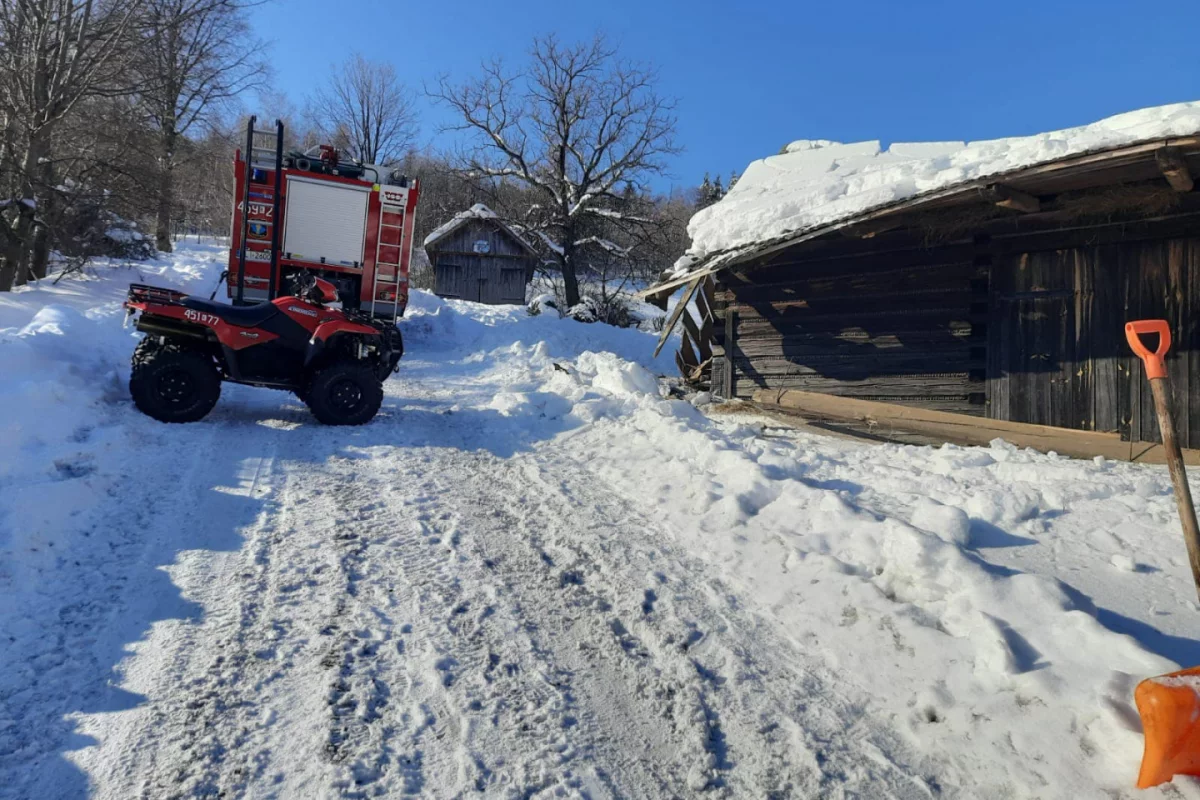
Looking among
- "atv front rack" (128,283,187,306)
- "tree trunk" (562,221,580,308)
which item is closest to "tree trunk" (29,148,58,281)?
"atv front rack" (128,283,187,306)

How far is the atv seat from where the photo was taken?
711 cm

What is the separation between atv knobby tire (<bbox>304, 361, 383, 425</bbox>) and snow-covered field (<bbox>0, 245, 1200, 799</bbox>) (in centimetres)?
107

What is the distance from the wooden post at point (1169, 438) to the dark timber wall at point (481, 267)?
2935 centimetres

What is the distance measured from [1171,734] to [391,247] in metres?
12.3

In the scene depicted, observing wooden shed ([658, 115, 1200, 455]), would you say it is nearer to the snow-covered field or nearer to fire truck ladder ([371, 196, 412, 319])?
the snow-covered field

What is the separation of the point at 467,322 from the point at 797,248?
11003 millimetres

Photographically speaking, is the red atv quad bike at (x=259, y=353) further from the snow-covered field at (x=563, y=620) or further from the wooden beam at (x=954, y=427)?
the wooden beam at (x=954, y=427)

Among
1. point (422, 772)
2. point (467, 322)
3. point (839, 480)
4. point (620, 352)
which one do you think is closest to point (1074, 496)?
point (839, 480)

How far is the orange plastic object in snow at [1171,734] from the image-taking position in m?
2.28

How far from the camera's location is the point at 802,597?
382 cm

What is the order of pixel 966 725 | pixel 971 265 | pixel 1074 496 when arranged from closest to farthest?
pixel 966 725, pixel 1074 496, pixel 971 265

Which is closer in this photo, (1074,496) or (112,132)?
(1074,496)

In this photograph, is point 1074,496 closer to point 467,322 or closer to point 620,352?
point 620,352

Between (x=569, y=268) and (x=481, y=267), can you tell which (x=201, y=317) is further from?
(x=481, y=267)
